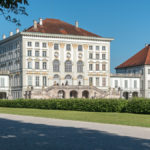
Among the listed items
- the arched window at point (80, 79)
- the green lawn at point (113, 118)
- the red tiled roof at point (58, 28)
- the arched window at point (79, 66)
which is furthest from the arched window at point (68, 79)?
the green lawn at point (113, 118)

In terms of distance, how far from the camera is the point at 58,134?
51.2 feet

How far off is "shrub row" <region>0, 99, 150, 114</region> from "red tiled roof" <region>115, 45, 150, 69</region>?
4371cm

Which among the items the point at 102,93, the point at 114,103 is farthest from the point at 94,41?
the point at 114,103

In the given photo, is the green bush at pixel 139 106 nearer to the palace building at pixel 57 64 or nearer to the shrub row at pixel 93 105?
the shrub row at pixel 93 105

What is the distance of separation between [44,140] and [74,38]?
6671 centimetres

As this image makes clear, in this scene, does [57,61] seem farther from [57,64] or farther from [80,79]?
[80,79]

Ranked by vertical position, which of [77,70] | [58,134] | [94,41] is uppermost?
[94,41]

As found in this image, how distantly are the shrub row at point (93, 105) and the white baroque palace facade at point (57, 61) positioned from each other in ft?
78.1

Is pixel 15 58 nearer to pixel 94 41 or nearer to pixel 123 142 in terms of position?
pixel 94 41

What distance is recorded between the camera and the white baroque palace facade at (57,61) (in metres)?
75.7

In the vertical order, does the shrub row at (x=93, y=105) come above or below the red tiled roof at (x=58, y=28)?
below

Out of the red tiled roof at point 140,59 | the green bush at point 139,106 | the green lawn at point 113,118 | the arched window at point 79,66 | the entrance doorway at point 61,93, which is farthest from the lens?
the red tiled roof at point 140,59

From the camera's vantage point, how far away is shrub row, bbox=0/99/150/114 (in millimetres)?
33281

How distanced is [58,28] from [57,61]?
7232 millimetres
